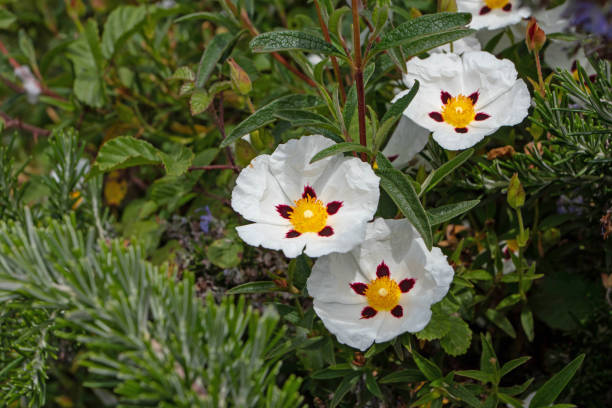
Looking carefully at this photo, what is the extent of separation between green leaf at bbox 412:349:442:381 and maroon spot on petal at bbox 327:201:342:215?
348 mm

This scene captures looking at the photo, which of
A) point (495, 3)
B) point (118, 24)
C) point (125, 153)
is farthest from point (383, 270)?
point (118, 24)

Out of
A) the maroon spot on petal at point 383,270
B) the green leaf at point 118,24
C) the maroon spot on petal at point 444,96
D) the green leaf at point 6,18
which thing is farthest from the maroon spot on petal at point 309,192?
the green leaf at point 6,18

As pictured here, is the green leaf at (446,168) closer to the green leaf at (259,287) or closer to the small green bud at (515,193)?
the small green bud at (515,193)

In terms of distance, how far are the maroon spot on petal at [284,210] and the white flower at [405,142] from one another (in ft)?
1.08

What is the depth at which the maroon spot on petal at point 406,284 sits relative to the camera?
1294mm

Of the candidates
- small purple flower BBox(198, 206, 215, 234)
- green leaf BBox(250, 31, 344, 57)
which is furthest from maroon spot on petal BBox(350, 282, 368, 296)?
small purple flower BBox(198, 206, 215, 234)

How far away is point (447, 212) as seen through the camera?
126cm

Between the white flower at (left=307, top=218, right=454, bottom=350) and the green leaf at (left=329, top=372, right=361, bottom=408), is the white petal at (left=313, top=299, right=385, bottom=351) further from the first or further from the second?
the green leaf at (left=329, top=372, right=361, bottom=408)

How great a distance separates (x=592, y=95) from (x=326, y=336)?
0.79 metres

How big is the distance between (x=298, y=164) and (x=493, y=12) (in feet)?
2.65

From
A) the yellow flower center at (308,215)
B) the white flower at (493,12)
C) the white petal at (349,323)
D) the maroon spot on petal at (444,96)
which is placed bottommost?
the white petal at (349,323)

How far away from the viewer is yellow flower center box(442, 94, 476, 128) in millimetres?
1417

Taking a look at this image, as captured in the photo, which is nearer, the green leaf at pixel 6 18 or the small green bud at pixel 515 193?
the small green bud at pixel 515 193

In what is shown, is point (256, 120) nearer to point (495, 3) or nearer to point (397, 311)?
point (397, 311)
